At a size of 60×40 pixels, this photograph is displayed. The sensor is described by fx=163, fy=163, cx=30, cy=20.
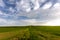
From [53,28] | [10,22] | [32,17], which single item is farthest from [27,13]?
[53,28]

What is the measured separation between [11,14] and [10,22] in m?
0.10

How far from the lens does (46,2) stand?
79.1 inches

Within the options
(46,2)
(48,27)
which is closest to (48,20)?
(48,27)

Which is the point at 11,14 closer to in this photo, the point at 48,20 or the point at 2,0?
the point at 2,0

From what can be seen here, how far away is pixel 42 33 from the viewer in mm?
1985

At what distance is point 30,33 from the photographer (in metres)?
1.98

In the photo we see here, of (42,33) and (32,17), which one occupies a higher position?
(32,17)

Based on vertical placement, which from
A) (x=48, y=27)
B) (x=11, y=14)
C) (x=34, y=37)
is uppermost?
(x=11, y=14)

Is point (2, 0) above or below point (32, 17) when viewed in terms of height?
above

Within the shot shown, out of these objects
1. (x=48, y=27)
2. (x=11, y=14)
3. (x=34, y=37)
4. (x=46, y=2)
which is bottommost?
(x=34, y=37)

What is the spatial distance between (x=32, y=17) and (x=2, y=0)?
1.41 ft

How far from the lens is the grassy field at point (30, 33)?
→ 1955 mm

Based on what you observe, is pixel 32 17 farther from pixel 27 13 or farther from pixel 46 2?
pixel 46 2

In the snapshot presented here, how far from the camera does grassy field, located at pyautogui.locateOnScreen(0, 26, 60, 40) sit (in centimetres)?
196
